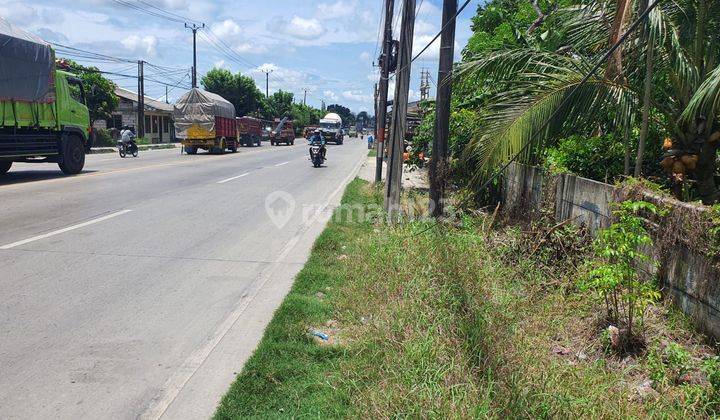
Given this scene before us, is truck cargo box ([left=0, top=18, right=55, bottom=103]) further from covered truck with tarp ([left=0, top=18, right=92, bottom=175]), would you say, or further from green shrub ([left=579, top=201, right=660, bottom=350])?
green shrub ([left=579, top=201, right=660, bottom=350])

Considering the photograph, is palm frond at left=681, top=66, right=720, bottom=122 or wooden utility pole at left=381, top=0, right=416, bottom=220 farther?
wooden utility pole at left=381, top=0, right=416, bottom=220

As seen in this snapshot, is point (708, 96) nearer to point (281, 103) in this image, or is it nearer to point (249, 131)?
point (249, 131)

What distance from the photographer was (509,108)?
6.76 metres

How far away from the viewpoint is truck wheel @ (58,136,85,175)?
16.7 metres

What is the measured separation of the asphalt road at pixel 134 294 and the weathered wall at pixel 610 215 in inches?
133

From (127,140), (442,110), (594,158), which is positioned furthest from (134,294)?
(127,140)

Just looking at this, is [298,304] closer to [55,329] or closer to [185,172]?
[55,329]

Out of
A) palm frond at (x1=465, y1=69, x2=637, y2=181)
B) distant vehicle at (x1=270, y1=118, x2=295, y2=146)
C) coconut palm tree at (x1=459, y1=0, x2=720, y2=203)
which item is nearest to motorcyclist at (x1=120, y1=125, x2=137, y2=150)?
coconut palm tree at (x1=459, y1=0, x2=720, y2=203)

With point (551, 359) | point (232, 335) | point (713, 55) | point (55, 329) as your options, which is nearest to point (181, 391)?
point (232, 335)

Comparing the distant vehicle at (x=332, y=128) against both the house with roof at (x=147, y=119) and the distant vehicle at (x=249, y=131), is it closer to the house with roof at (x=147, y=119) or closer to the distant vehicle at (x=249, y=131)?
the distant vehicle at (x=249, y=131)

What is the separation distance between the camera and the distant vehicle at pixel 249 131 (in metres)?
43.8

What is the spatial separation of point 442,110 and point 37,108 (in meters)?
12.1

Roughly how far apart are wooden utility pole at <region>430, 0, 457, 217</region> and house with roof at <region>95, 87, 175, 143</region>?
131 feet

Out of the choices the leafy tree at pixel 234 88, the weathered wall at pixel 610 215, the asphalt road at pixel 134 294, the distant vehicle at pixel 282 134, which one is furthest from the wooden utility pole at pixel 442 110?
the leafy tree at pixel 234 88
